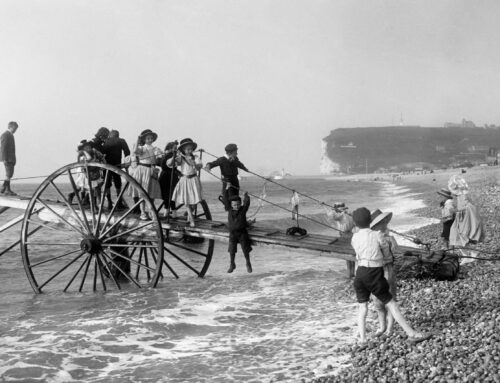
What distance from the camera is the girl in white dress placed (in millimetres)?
9352

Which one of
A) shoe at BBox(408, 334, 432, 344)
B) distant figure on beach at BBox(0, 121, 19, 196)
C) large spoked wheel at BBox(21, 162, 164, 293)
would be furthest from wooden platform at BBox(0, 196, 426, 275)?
shoe at BBox(408, 334, 432, 344)

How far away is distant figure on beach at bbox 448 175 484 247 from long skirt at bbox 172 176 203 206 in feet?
16.0

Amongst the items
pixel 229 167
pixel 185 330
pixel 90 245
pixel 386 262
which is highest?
pixel 229 167

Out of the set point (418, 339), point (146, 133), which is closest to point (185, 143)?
point (146, 133)

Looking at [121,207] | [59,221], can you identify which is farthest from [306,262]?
[59,221]

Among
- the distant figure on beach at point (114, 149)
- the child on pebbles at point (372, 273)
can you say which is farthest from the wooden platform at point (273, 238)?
the child on pebbles at point (372, 273)

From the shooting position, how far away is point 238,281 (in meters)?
11.0

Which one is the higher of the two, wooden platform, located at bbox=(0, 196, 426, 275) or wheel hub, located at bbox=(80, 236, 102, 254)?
wooden platform, located at bbox=(0, 196, 426, 275)

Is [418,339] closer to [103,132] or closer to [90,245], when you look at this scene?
[90,245]

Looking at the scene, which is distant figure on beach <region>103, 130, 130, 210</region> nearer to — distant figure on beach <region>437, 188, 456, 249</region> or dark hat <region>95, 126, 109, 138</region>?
dark hat <region>95, 126, 109, 138</region>

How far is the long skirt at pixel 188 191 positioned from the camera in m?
9.38

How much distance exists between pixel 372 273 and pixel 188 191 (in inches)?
194

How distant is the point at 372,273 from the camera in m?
5.34

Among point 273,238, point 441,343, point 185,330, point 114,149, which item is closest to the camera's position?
point 441,343
